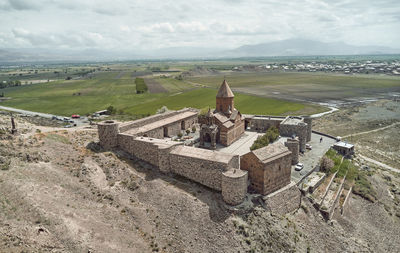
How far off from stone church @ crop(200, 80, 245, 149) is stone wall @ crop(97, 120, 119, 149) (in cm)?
1221

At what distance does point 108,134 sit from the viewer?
33219mm

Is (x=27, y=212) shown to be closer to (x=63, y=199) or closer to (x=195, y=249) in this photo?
(x=63, y=199)

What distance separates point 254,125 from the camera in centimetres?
4709

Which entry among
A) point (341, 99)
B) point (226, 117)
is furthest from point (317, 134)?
point (341, 99)

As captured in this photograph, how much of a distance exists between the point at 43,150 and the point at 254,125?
32780 mm

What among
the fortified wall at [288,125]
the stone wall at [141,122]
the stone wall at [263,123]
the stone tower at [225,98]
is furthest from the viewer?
the stone wall at [263,123]

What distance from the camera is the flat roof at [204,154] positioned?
26.3 metres

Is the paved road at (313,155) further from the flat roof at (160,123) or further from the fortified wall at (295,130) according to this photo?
the flat roof at (160,123)

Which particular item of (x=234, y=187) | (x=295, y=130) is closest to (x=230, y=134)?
(x=295, y=130)

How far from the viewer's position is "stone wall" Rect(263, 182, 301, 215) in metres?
25.8

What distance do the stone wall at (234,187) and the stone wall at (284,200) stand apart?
2874mm

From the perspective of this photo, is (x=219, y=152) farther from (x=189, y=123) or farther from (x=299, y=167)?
(x=189, y=123)

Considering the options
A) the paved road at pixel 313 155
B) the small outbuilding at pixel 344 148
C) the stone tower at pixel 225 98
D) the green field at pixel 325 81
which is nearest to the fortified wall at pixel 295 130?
the paved road at pixel 313 155

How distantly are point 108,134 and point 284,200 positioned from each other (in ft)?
73.2
